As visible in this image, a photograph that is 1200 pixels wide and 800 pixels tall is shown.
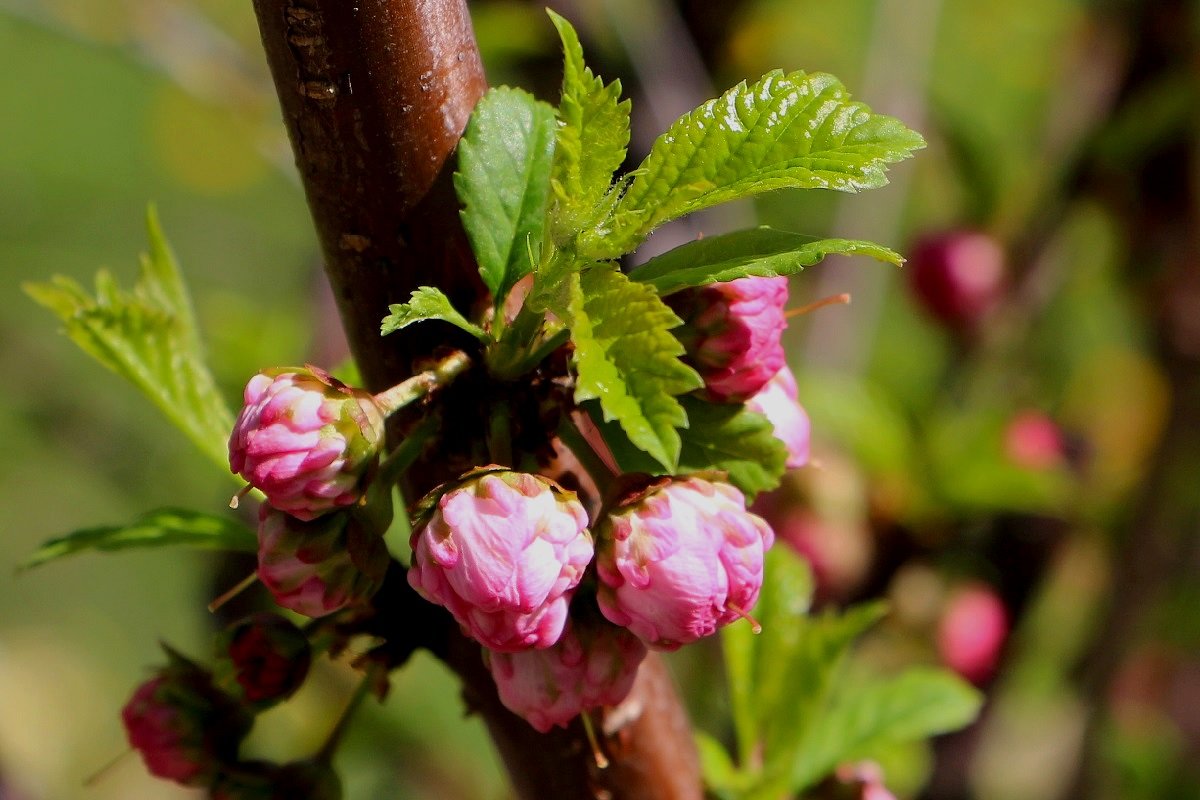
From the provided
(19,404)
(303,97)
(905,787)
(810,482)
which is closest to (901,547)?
(810,482)

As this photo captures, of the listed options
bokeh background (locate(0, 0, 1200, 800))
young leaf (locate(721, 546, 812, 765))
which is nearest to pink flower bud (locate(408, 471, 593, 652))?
young leaf (locate(721, 546, 812, 765))

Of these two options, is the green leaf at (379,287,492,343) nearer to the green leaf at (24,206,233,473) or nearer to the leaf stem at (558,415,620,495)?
the leaf stem at (558,415,620,495)

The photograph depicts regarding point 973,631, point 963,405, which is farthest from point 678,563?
point 963,405

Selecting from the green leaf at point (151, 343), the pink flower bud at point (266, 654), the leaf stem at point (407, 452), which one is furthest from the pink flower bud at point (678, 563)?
the green leaf at point (151, 343)

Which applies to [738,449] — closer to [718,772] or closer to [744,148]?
[744,148]

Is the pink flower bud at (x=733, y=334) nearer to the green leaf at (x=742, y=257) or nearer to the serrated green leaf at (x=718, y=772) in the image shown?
the green leaf at (x=742, y=257)

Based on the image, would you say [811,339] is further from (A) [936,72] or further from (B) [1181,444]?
(A) [936,72]

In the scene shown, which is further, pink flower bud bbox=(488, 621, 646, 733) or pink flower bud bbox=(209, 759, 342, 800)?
pink flower bud bbox=(209, 759, 342, 800)
